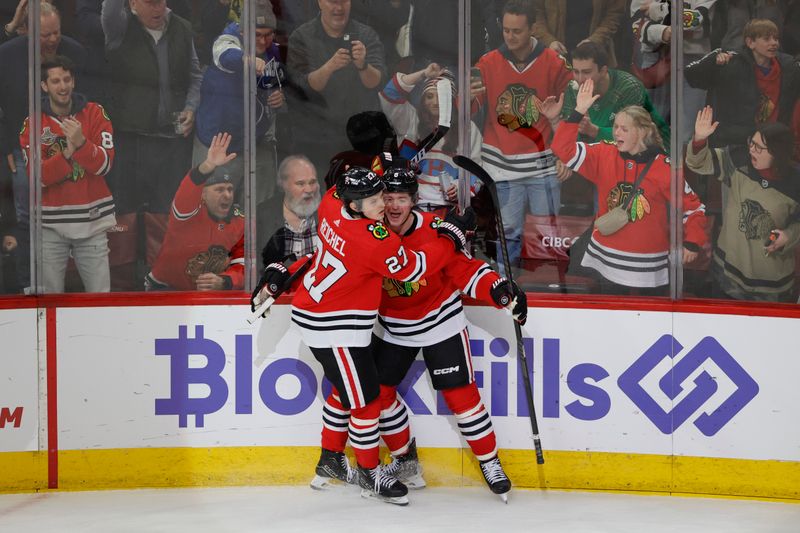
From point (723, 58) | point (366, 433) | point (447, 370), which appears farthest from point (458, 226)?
point (723, 58)

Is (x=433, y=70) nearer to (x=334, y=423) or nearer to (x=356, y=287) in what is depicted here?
(x=356, y=287)

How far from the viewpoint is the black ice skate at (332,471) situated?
161 inches

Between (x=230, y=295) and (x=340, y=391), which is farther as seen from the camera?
(x=230, y=295)

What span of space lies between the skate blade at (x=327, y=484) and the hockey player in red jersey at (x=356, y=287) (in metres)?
0.15

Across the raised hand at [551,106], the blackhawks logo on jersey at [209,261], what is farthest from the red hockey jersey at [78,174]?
the raised hand at [551,106]

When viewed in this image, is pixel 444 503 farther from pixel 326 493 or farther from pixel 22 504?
pixel 22 504

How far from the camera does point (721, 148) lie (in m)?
4.09

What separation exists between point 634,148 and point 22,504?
2631 millimetres

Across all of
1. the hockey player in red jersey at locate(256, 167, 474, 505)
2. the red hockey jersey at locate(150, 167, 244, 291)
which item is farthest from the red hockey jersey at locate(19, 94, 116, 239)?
the hockey player in red jersey at locate(256, 167, 474, 505)

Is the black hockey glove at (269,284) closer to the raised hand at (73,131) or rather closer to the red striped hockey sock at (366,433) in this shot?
the red striped hockey sock at (366,433)

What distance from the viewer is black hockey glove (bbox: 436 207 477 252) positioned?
3.88 meters

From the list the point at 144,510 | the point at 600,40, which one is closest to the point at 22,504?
the point at 144,510

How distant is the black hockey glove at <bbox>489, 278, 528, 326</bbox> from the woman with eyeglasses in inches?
30.7

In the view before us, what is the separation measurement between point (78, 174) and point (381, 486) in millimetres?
1661
